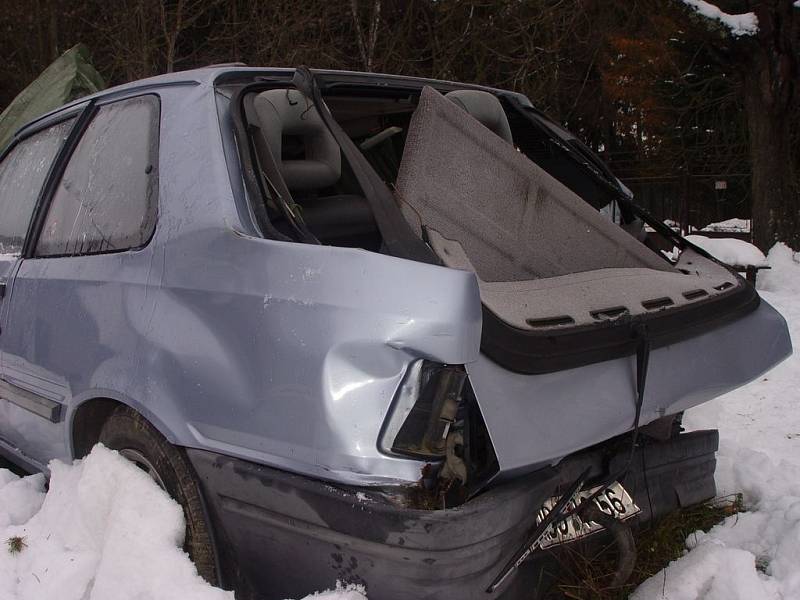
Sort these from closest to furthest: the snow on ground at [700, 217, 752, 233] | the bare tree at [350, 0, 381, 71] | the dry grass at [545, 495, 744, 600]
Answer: the dry grass at [545, 495, 744, 600]
the bare tree at [350, 0, 381, 71]
the snow on ground at [700, 217, 752, 233]

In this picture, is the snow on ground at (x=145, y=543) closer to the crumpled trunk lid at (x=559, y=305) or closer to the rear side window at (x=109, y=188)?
the crumpled trunk lid at (x=559, y=305)

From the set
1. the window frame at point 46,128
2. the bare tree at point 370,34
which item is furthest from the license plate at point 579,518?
the bare tree at point 370,34

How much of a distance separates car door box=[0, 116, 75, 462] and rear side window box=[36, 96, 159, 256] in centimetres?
24

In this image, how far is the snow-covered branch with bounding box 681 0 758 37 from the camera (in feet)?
30.2

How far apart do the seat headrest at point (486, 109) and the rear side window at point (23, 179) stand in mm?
1651

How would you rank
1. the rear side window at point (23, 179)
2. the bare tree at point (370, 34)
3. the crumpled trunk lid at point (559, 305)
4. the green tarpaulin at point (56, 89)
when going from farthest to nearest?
1. the bare tree at point (370, 34)
2. the green tarpaulin at point (56, 89)
3. the rear side window at point (23, 179)
4. the crumpled trunk lid at point (559, 305)

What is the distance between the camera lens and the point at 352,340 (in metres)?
1.81

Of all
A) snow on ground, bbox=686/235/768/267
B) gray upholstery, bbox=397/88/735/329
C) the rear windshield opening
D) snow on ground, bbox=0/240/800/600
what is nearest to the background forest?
snow on ground, bbox=686/235/768/267

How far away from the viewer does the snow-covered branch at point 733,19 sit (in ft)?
30.2

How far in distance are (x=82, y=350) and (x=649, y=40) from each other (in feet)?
48.9

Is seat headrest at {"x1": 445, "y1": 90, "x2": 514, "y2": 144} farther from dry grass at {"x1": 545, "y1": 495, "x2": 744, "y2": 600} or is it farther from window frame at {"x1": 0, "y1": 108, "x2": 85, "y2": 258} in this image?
dry grass at {"x1": 545, "y1": 495, "x2": 744, "y2": 600}

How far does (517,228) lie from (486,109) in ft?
2.07

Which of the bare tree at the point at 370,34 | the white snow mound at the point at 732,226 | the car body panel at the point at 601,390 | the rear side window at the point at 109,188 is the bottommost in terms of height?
the white snow mound at the point at 732,226

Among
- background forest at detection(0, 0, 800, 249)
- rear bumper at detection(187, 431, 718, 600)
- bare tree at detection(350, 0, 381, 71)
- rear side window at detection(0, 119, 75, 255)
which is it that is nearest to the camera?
rear bumper at detection(187, 431, 718, 600)
